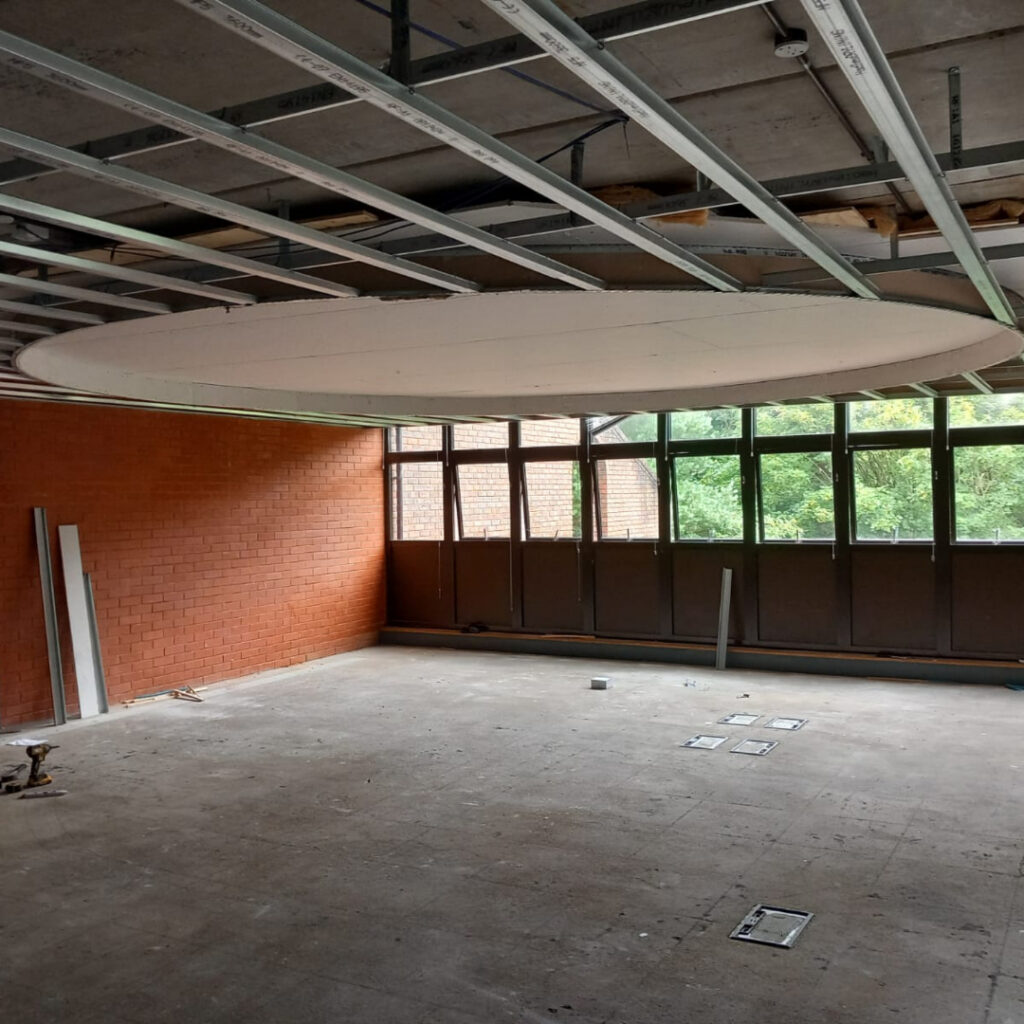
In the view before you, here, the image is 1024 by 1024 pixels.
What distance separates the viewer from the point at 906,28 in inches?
93.0

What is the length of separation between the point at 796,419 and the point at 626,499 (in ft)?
7.05

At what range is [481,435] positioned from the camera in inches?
473

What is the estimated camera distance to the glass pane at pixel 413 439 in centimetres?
1225

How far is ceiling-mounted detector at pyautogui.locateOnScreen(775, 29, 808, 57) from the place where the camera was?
2381 mm

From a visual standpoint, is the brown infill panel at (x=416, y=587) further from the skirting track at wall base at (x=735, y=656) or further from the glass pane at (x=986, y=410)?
the glass pane at (x=986, y=410)

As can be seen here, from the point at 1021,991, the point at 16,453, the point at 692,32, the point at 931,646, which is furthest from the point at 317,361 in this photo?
the point at 931,646

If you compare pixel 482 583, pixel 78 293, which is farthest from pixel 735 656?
pixel 78 293

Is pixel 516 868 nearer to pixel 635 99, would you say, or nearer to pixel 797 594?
pixel 635 99

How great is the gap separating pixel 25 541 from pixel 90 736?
1753 millimetres

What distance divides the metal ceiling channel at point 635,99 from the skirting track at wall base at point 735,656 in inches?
274

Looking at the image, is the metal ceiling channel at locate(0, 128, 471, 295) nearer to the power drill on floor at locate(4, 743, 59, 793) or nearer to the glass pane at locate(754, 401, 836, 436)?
the power drill on floor at locate(4, 743, 59, 793)

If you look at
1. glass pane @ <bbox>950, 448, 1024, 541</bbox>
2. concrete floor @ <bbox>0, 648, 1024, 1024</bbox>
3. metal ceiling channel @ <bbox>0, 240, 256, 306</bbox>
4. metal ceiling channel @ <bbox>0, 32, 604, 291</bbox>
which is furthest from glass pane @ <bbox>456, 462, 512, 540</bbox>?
metal ceiling channel @ <bbox>0, 32, 604, 291</bbox>

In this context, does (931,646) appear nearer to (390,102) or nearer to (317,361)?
(317,361)

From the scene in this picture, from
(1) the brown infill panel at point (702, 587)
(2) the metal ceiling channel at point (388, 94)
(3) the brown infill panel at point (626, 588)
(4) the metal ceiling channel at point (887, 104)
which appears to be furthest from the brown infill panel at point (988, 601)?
(2) the metal ceiling channel at point (388, 94)
